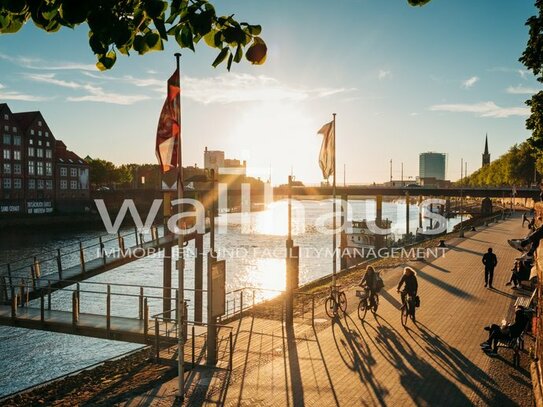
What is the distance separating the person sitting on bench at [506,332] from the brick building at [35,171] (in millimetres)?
85520

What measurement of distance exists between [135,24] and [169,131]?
5853mm

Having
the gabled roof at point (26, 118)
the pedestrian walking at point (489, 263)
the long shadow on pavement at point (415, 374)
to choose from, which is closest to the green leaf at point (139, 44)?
the long shadow on pavement at point (415, 374)

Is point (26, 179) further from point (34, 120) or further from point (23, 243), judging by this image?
point (23, 243)

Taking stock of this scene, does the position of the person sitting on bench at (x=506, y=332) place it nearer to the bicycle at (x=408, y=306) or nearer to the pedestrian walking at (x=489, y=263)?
the bicycle at (x=408, y=306)

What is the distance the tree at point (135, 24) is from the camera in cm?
410

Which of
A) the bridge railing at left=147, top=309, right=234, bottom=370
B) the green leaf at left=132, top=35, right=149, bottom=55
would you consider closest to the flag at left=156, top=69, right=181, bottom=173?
the bridge railing at left=147, top=309, right=234, bottom=370

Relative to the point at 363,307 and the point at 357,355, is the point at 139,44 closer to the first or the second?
the point at 357,355

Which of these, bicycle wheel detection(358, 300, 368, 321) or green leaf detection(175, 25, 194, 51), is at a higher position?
green leaf detection(175, 25, 194, 51)

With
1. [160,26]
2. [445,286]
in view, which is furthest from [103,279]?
[160,26]

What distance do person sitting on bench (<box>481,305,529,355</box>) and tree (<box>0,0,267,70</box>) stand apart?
418 inches

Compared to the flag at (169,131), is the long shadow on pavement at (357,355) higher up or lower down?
lower down

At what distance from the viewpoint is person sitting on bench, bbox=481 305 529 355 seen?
12.5 meters

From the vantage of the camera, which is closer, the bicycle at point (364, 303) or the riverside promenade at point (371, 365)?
the riverside promenade at point (371, 365)

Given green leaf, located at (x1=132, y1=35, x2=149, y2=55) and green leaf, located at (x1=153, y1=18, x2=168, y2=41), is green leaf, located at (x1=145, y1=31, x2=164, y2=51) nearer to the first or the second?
green leaf, located at (x1=132, y1=35, x2=149, y2=55)
